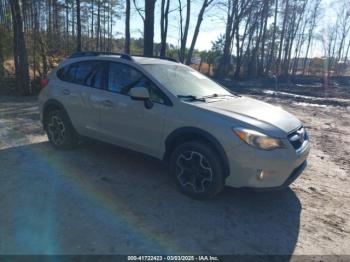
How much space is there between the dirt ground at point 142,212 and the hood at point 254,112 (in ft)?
→ 3.46

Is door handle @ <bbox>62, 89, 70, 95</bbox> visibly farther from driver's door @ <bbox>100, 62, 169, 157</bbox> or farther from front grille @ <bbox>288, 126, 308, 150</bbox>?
front grille @ <bbox>288, 126, 308, 150</bbox>

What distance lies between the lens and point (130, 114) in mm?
4309

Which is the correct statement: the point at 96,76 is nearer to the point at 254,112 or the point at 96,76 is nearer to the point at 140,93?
the point at 140,93

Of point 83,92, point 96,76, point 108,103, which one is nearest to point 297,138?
point 108,103

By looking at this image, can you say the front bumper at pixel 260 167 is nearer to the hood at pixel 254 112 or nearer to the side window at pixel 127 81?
the hood at pixel 254 112

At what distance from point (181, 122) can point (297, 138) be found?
4.80 feet

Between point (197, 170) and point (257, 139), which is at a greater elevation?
point (257, 139)

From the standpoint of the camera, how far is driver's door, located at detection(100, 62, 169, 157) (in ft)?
13.4

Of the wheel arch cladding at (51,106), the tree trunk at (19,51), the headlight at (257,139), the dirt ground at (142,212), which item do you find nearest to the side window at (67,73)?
the wheel arch cladding at (51,106)

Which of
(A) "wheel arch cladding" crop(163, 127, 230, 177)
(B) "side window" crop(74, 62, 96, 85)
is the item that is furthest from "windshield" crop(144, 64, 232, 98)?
(B) "side window" crop(74, 62, 96, 85)

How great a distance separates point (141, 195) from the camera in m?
4.00

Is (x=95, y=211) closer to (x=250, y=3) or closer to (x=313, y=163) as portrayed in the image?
(x=313, y=163)

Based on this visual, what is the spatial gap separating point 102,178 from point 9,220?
1.43 m

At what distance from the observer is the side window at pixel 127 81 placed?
414cm
